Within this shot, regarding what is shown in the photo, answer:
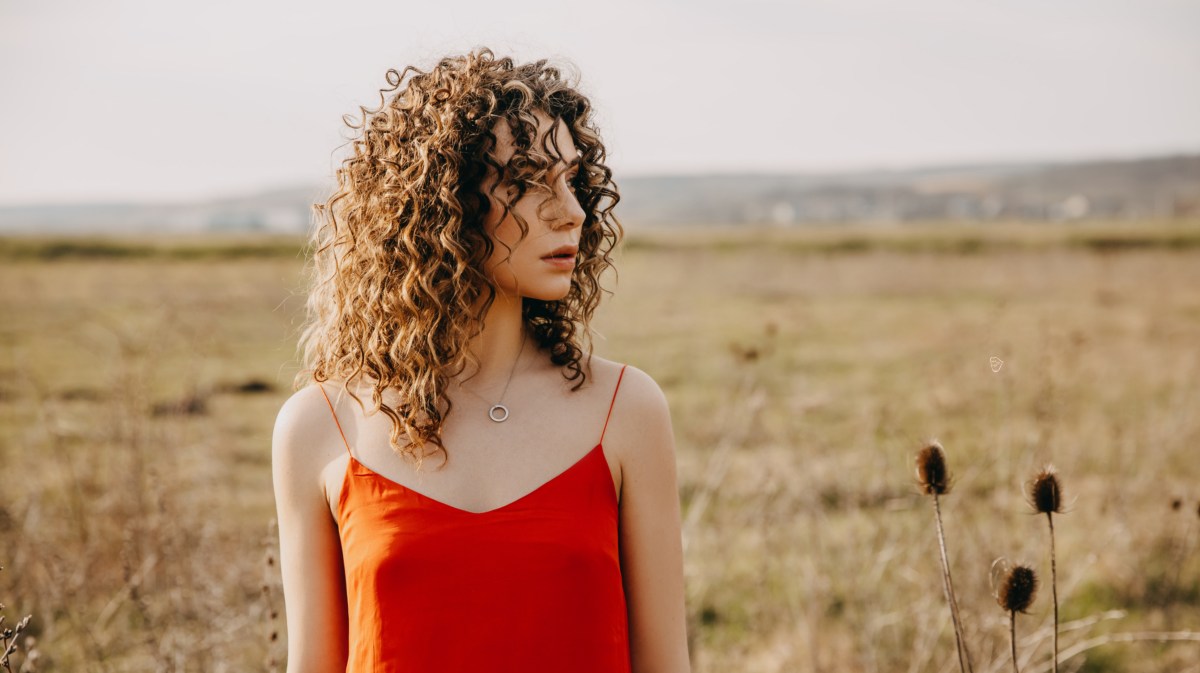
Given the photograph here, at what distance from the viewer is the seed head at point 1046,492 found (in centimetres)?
203

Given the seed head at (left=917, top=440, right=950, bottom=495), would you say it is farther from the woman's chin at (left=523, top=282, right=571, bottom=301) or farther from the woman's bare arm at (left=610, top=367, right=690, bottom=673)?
the woman's chin at (left=523, top=282, right=571, bottom=301)

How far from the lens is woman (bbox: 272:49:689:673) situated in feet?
5.41

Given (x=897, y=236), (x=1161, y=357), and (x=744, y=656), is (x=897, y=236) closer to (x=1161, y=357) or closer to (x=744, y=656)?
(x=1161, y=357)

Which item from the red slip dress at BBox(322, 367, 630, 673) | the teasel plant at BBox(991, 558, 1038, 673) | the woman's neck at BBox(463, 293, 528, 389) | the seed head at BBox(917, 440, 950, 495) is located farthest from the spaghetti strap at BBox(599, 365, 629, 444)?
the teasel plant at BBox(991, 558, 1038, 673)

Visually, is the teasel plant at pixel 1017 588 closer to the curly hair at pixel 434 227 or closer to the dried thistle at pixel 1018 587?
the dried thistle at pixel 1018 587

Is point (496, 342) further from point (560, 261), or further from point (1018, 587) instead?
point (1018, 587)

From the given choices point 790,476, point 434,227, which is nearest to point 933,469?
point 434,227

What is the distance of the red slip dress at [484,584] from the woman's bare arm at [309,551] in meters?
0.11

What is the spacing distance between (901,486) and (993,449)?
72 cm

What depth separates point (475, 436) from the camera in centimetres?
178

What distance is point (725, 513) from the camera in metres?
6.66

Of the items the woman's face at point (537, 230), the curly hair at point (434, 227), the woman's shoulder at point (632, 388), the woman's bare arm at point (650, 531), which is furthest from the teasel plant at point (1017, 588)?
the woman's face at point (537, 230)

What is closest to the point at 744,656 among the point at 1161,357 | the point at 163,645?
the point at 163,645

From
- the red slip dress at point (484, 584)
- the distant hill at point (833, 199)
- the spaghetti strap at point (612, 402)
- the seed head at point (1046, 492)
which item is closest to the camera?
the red slip dress at point (484, 584)
